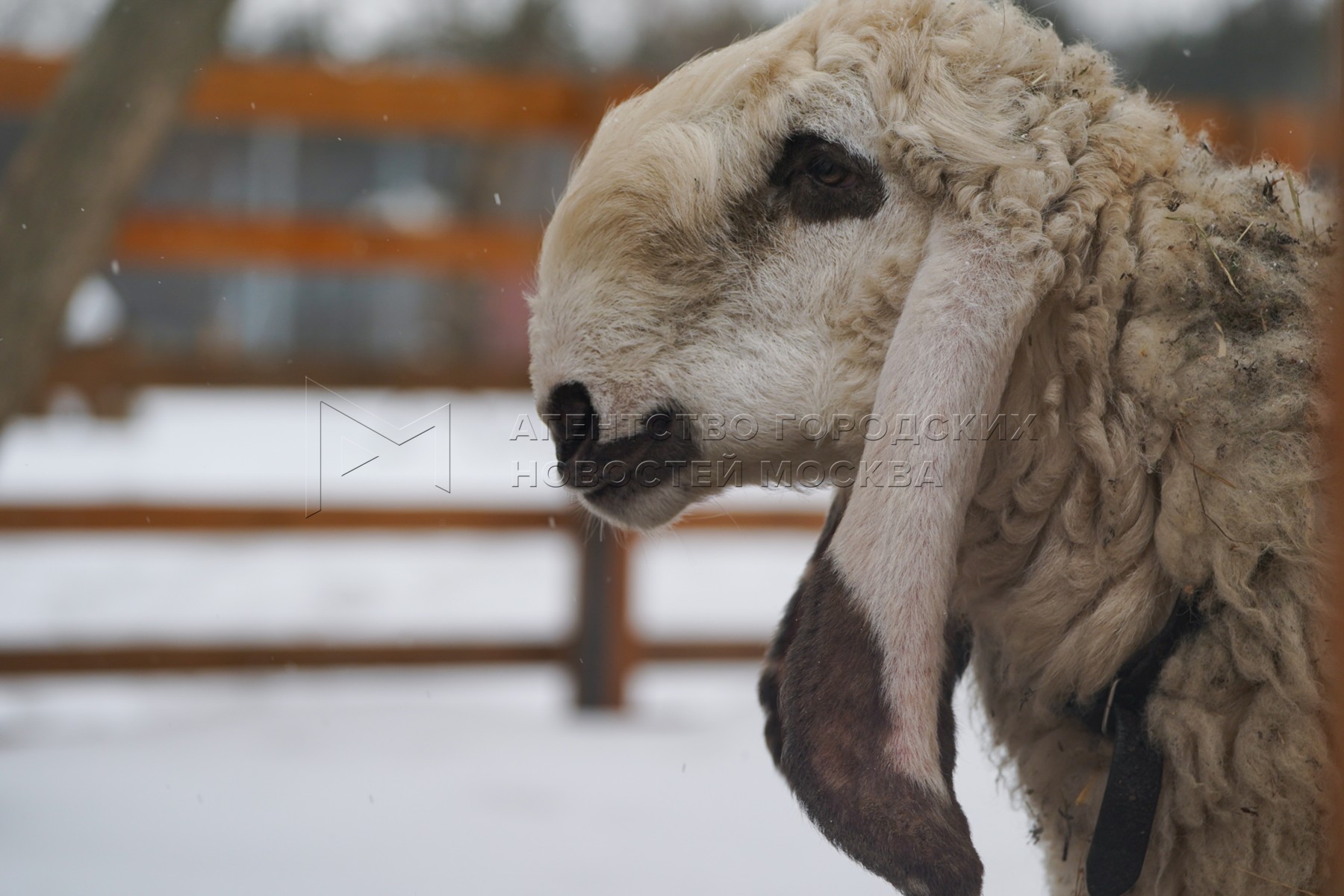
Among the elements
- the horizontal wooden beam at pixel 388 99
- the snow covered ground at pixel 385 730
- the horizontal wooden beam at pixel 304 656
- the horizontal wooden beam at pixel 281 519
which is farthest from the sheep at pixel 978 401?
the horizontal wooden beam at pixel 304 656

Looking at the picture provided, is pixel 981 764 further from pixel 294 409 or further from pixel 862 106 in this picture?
pixel 294 409

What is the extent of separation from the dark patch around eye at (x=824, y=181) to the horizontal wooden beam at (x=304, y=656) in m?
3.49

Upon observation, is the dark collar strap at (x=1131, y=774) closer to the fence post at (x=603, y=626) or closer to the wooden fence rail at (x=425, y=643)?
the wooden fence rail at (x=425, y=643)

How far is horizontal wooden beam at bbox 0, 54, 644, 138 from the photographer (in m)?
4.44

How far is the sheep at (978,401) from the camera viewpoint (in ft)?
4.93

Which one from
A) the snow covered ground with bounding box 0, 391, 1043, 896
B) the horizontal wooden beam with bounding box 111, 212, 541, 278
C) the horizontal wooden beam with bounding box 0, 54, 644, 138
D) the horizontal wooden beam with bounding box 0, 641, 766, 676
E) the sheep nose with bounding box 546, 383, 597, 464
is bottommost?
the snow covered ground with bounding box 0, 391, 1043, 896

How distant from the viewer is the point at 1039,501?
165 cm

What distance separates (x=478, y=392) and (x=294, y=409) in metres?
3.25

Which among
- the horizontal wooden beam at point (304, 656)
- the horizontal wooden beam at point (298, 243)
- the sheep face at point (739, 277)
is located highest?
the horizontal wooden beam at point (298, 243)

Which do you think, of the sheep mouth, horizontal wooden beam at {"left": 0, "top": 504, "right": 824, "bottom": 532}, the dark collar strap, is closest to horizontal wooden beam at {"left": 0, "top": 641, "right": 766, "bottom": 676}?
horizontal wooden beam at {"left": 0, "top": 504, "right": 824, "bottom": 532}

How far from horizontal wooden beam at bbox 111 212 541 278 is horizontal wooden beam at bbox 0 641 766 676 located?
5.19ft

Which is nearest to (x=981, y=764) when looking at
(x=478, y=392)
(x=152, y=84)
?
(x=152, y=84)

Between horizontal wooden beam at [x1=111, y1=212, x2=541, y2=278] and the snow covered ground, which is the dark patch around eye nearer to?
the snow covered ground

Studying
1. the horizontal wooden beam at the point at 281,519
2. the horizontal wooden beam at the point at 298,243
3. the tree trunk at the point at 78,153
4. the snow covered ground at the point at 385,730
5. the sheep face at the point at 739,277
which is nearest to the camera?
the sheep face at the point at 739,277
